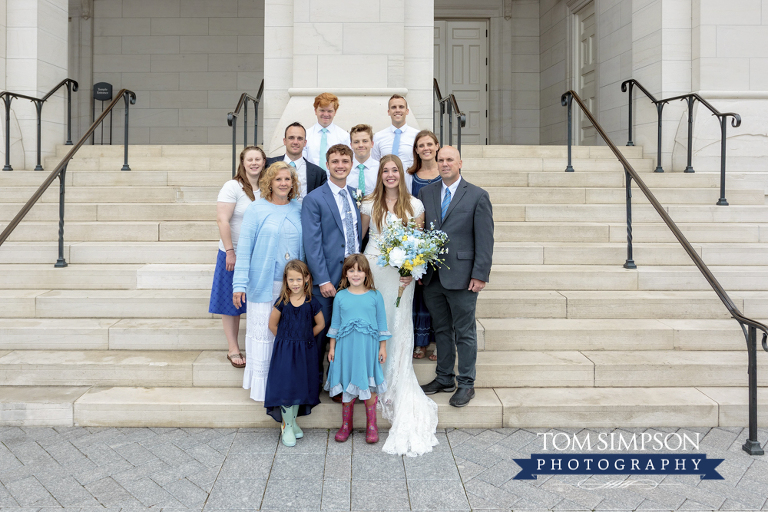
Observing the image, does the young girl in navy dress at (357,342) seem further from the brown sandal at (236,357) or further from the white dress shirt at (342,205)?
the brown sandal at (236,357)

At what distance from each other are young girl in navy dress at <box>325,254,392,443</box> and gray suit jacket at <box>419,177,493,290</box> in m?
0.55

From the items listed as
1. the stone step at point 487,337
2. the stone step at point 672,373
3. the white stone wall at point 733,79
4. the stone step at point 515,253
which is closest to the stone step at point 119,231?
the stone step at point 515,253

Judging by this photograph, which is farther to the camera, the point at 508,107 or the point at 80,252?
the point at 508,107

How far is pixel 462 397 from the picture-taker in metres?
3.96

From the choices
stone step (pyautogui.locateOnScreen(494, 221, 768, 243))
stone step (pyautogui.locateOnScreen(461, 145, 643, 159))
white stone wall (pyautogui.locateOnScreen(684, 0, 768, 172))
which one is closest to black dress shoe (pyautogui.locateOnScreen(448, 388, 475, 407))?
stone step (pyautogui.locateOnScreen(494, 221, 768, 243))

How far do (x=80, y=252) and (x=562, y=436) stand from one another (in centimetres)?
463

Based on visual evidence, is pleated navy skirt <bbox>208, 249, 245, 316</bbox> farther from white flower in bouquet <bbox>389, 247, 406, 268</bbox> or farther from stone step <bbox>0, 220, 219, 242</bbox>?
stone step <bbox>0, 220, 219, 242</bbox>

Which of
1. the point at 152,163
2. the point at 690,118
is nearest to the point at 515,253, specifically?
the point at 690,118

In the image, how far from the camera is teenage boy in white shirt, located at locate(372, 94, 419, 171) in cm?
497

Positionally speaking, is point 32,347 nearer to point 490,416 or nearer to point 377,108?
point 490,416

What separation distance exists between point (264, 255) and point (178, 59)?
943cm

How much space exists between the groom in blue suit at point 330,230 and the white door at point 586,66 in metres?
7.52

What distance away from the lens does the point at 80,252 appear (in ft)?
18.4

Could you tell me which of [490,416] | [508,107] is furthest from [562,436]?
[508,107]
